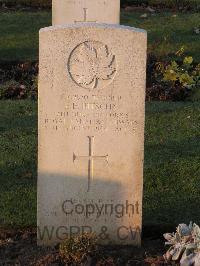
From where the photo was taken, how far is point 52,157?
5566 millimetres

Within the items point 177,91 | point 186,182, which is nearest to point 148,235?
point 186,182

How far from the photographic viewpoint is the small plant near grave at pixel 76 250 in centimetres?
530

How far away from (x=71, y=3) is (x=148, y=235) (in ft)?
18.6

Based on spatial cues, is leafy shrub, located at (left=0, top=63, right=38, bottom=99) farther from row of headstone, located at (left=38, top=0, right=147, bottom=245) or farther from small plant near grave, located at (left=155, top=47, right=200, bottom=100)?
row of headstone, located at (left=38, top=0, right=147, bottom=245)

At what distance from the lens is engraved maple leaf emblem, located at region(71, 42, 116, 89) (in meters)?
5.41

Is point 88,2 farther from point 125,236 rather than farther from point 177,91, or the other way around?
point 125,236

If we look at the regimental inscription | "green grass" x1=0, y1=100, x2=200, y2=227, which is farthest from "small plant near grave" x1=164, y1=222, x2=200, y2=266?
the regimental inscription

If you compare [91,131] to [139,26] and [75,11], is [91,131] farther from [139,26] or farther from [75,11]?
[139,26]

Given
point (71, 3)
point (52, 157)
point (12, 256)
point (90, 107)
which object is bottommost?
point (12, 256)

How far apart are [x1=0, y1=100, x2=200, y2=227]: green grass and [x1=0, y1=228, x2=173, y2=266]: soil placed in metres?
0.33

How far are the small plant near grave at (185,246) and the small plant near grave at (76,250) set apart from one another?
57cm

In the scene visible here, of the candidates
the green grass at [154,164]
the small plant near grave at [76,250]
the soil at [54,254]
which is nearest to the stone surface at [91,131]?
the soil at [54,254]

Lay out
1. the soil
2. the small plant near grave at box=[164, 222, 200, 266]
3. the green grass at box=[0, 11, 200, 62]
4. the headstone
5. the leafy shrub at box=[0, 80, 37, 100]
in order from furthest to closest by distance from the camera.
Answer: the green grass at box=[0, 11, 200, 62] < the headstone < the leafy shrub at box=[0, 80, 37, 100] < the soil < the small plant near grave at box=[164, 222, 200, 266]

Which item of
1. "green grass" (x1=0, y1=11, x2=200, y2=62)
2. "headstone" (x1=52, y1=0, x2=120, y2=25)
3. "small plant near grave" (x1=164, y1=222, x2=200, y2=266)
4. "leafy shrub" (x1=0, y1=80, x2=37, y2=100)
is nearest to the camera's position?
"small plant near grave" (x1=164, y1=222, x2=200, y2=266)
